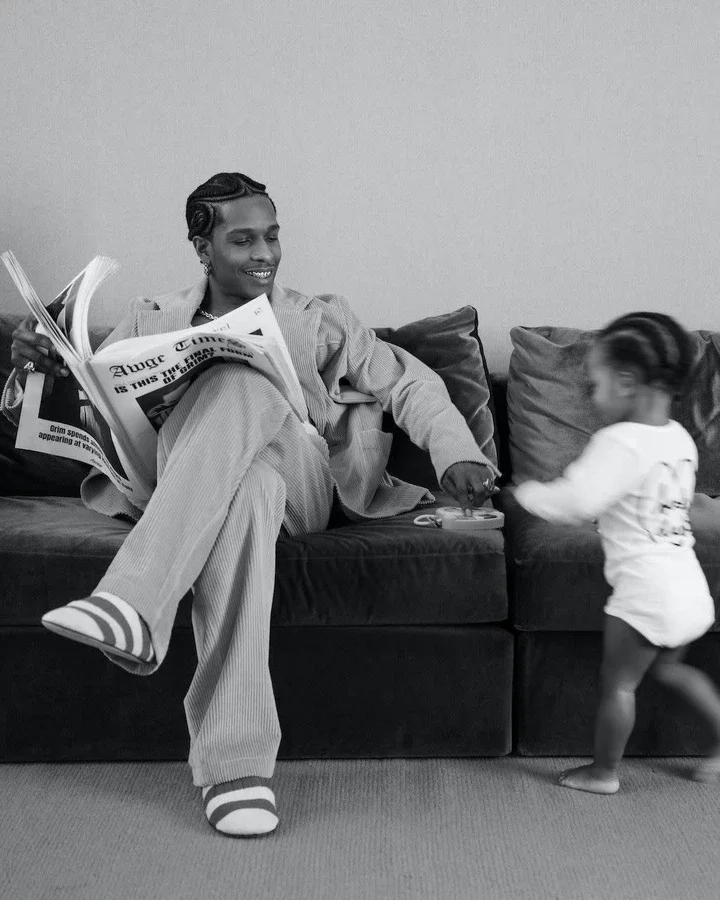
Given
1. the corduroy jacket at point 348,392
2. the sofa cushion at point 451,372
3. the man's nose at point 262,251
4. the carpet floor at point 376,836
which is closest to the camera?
the carpet floor at point 376,836

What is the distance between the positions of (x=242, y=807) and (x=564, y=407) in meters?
1.11

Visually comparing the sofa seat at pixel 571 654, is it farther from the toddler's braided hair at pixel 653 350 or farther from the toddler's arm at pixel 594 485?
the toddler's braided hair at pixel 653 350

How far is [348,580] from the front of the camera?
1641mm

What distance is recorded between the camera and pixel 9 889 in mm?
1308

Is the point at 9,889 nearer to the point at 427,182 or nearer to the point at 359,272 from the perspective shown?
the point at 359,272

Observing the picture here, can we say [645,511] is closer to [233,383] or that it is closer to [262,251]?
[233,383]

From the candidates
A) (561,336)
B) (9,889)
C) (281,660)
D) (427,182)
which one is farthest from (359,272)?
(9,889)

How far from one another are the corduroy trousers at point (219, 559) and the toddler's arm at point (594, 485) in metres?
0.41

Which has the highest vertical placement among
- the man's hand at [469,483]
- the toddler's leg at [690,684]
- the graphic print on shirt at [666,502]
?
the graphic print on shirt at [666,502]

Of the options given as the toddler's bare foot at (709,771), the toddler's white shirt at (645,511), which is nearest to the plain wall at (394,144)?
the toddler's white shirt at (645,511)

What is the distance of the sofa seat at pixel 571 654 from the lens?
1639 mm

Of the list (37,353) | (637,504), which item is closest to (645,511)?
(637,504)

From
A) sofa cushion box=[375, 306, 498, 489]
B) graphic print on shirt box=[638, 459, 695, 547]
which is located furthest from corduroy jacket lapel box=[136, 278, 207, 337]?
graphic print on shirt box=[638, 459, 695, 547]

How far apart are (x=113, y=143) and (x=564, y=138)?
1.08 m
